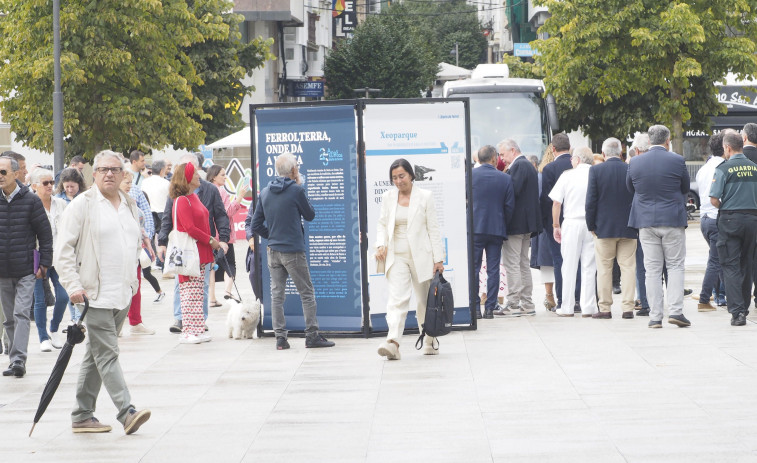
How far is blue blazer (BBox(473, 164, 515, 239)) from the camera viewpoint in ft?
43.1

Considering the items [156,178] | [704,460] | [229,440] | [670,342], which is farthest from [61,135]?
[704,460]

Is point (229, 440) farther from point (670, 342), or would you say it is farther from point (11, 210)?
point (670, 342)

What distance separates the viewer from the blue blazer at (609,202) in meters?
12.7

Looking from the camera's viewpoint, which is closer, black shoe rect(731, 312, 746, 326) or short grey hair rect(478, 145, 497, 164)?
black shoe rect(731, 312, 746, 326)

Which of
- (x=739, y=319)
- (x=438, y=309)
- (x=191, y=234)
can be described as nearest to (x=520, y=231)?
(x=739, y=319)

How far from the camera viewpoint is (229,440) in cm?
736

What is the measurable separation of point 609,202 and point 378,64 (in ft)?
178

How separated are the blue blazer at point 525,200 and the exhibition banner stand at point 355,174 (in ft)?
4.12

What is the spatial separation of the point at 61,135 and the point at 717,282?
1740 cm

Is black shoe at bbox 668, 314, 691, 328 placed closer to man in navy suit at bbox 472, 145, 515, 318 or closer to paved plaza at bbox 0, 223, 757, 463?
paved plaza at bbox 0, 223, 757, 463

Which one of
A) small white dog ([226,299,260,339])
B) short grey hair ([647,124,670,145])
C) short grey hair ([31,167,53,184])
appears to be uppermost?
short grey hair ([647,124,670,145])

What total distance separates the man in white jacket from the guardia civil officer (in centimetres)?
682

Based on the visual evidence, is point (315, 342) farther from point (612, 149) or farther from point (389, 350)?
point (612, 149)

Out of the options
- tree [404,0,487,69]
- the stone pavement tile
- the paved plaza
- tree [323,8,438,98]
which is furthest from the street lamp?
tree [404,0,487,69]
